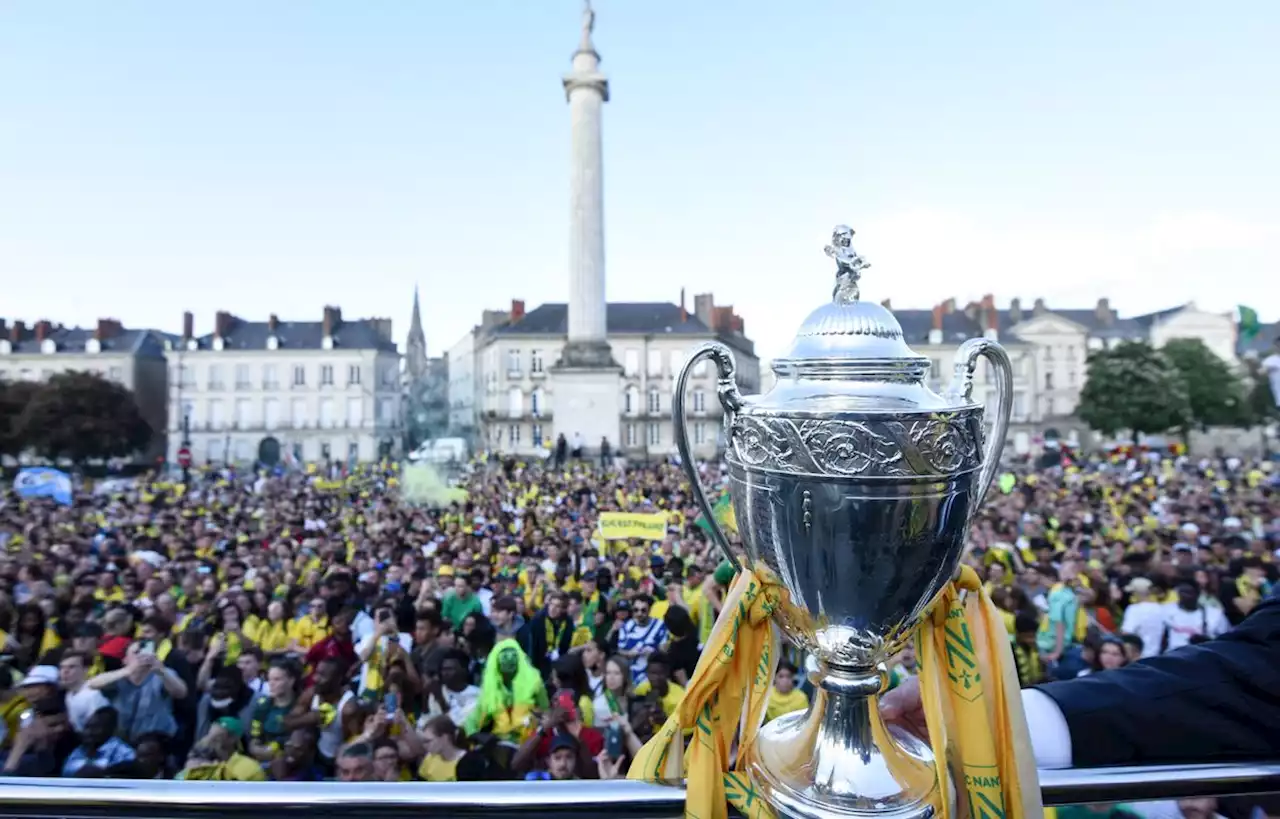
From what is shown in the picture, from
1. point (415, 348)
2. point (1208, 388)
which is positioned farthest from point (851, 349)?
point (415, 348)

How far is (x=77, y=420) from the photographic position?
4856 centimetres

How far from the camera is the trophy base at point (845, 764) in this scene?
1303 mm

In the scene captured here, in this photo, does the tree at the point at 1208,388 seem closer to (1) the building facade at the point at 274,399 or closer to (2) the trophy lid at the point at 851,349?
(1) the building facade at the point at 274,399

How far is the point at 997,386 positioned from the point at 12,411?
62.8 meters

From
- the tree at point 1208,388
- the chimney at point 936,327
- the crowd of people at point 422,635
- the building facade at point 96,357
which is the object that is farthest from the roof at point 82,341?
the tree at point 1208,388

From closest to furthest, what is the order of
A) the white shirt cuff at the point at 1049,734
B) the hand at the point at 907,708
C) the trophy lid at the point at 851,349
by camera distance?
the trophy lid at the point at 851,349
the white shirt cuff at the point at 1049,734
the hand at the point at 907,708

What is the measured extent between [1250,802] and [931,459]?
0.85 m

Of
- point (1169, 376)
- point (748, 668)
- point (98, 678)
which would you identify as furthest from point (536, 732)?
point (1169, 376)

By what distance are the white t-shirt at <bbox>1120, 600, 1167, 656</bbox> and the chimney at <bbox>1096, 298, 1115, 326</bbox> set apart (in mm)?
69427

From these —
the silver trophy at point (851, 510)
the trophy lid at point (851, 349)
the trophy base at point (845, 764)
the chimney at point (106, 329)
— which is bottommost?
the trophy base at point (845, 764)

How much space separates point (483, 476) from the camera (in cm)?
2617

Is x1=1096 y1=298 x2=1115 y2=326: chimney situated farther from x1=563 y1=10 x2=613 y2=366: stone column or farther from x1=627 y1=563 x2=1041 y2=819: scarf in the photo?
x1=627 y1=563 x2=1041 y2=819: scarf

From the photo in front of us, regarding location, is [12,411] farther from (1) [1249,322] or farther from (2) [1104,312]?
(2) [1104,312]

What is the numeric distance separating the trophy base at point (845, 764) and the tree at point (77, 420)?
5866 centimetres
